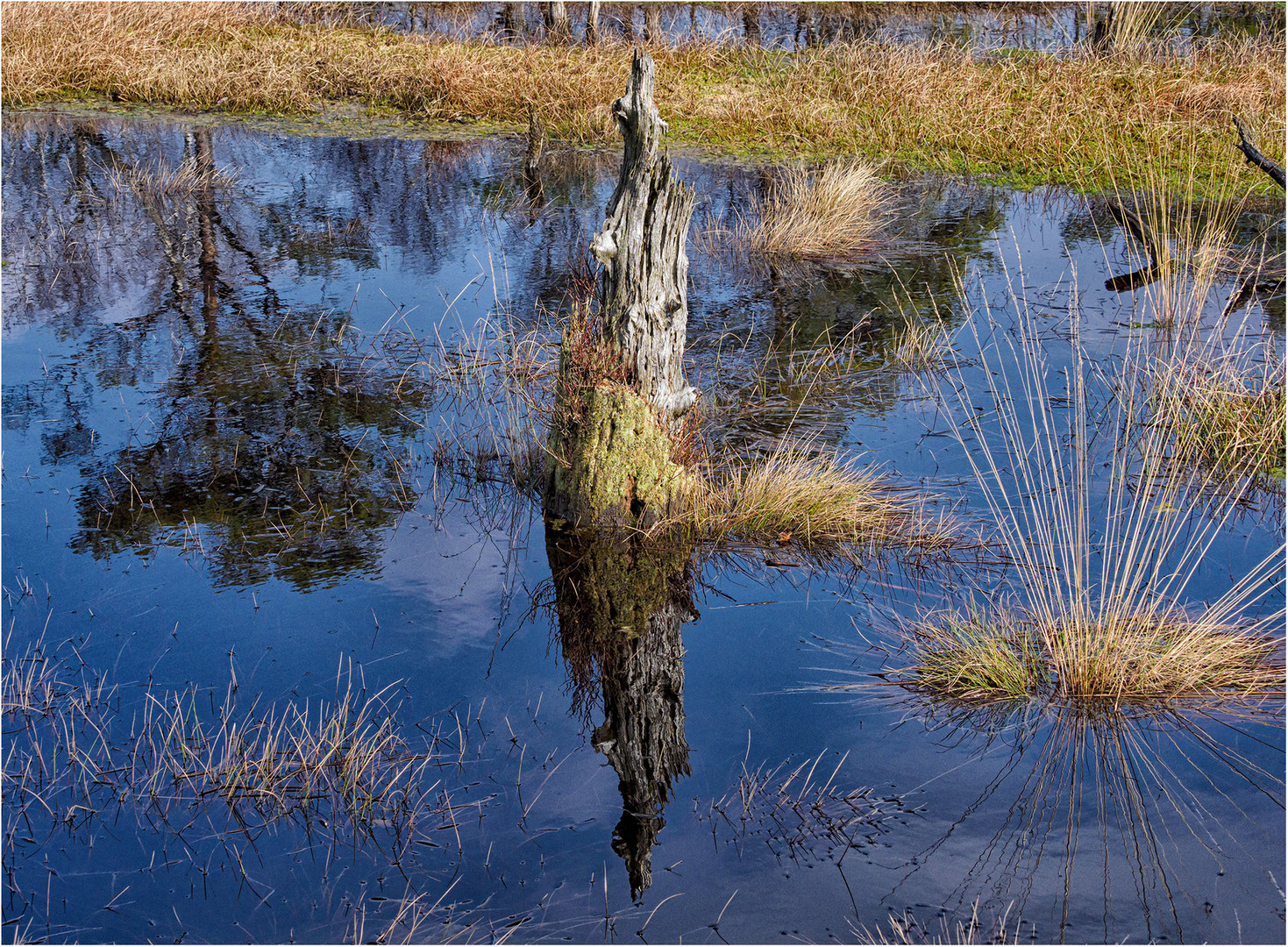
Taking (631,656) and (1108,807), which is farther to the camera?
(631,656)

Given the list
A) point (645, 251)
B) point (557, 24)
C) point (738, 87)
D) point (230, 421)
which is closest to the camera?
point (645, 251)

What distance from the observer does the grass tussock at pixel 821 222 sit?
29.4ft

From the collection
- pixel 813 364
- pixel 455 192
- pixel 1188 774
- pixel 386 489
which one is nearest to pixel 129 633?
pixel 386 489

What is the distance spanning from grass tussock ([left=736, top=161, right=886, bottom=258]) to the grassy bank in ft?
9.36

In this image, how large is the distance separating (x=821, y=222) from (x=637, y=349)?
464cm

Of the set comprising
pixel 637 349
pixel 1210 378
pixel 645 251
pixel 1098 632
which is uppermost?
pixel 645 251

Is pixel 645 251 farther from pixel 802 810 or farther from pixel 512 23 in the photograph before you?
pixel 512 23

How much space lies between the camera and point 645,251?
4.73 meters

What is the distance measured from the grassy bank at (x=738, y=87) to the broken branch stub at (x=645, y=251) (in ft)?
25.2

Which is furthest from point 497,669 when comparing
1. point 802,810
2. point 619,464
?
point 802,810

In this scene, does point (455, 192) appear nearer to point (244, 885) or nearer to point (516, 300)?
point (516, 300)

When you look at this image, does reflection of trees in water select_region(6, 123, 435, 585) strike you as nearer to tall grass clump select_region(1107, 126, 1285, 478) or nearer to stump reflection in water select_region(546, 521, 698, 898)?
stump reflection in water select_region(546, 521, 698, 898)

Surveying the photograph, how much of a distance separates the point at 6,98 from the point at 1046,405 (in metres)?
14.0

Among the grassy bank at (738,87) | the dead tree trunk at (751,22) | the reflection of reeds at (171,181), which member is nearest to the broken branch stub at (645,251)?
the reflection of reeds at (171,181)
